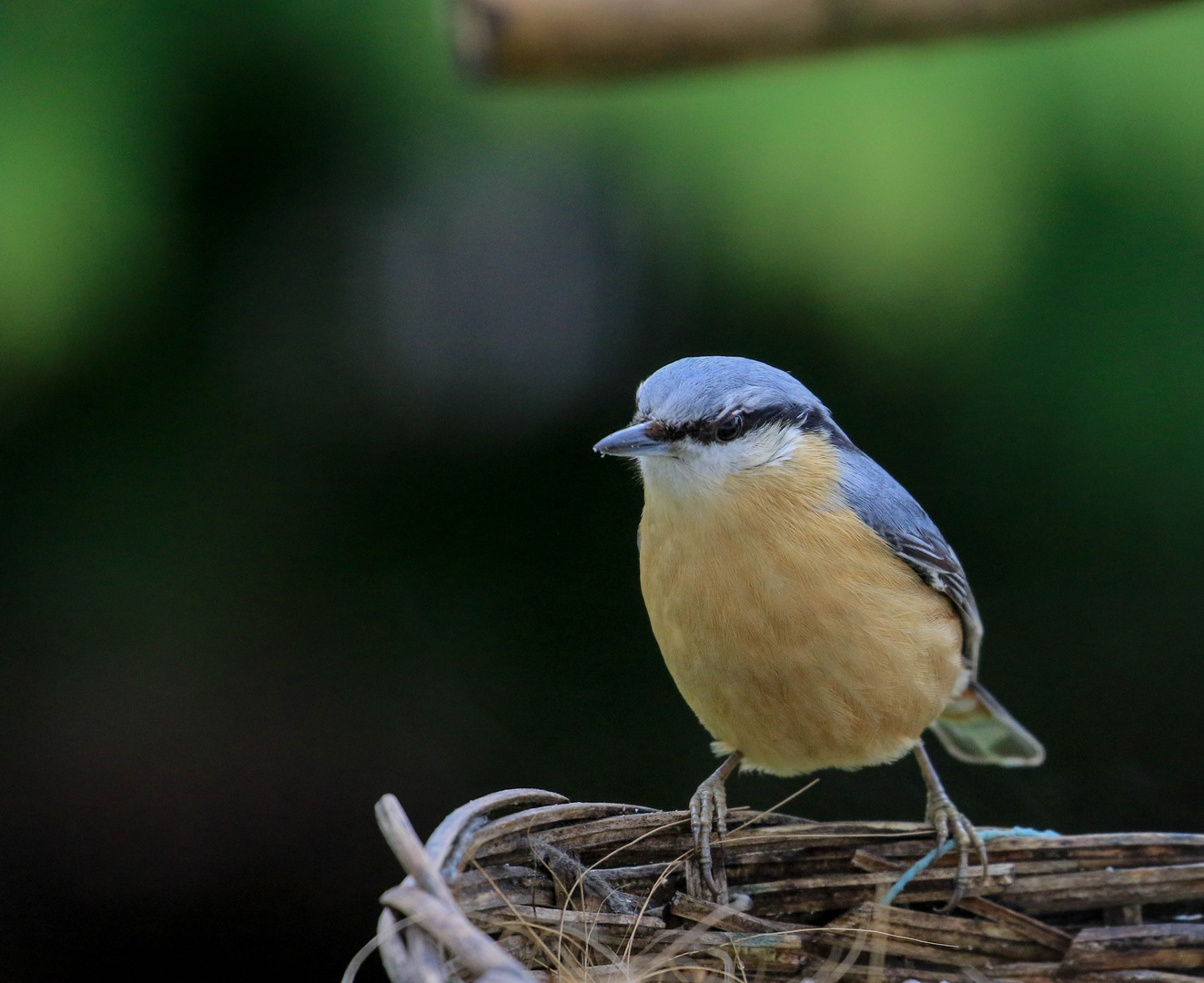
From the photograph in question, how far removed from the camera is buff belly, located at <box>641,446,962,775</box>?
1647 mm

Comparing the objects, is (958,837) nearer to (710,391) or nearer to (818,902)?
(818,902)

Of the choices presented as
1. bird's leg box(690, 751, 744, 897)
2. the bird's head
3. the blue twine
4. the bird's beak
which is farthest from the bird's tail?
the bird's beak

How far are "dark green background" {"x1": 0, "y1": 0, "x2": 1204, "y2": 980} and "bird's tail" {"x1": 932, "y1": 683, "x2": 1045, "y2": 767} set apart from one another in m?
0.39

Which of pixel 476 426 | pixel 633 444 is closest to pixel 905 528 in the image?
pixel 633 444

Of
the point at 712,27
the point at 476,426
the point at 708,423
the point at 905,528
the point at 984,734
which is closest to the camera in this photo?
the point at 712,27

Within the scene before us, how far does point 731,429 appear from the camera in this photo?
1.69 metres

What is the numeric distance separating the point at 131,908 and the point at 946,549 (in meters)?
1.90

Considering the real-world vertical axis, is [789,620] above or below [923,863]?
above

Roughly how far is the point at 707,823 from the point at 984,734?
2.71 ft

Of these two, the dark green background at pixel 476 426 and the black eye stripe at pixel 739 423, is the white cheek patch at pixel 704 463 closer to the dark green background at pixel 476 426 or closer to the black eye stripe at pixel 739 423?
the black eye stripe at pixel 739 423

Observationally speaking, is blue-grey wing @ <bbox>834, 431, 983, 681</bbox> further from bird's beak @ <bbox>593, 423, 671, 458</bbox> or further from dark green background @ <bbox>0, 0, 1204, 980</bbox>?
dark green background @ <bbox>0, 0, 1204, 980</bbox>

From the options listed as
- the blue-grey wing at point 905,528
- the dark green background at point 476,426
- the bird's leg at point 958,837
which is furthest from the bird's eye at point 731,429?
the dark green background at point 476,426

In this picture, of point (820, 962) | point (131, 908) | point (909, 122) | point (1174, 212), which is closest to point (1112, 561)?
point (1174, 212)

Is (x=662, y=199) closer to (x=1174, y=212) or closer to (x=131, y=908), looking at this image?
(x=1174, y=212)
